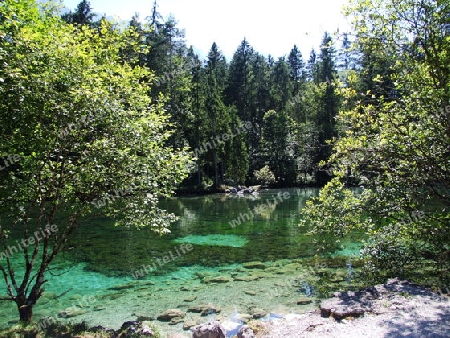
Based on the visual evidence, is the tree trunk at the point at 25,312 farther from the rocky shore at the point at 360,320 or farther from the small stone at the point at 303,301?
the small stone at the point at 303,301

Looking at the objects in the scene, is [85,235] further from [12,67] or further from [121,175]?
[12,67]

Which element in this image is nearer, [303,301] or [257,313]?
[257,313]

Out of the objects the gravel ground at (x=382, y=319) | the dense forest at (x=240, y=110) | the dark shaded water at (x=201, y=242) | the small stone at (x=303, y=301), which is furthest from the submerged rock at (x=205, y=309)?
the dense forest at (x=240, y=110)

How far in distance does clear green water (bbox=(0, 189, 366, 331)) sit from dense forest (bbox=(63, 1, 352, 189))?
22.2 meters

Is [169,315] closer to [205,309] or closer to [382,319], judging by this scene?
[205,309]

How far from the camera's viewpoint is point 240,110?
246 feet

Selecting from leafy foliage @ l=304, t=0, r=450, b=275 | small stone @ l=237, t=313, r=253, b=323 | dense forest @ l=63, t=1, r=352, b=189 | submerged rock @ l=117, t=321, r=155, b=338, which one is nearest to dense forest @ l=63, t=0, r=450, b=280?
leafy foliage @ l=304, t=0, r=450, b=275

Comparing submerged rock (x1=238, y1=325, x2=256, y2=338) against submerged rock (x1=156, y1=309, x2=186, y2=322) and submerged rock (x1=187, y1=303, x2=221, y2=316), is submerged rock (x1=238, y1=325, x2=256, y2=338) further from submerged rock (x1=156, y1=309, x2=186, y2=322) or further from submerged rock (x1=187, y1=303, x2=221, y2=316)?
submerged rock (x1=156, y1=309, x2=186, y2=322)

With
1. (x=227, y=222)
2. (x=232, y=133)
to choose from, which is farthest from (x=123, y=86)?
(x=232, y=133)

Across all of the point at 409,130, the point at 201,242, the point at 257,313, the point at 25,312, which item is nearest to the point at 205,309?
the point at 257,313

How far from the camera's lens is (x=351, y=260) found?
16188 mm

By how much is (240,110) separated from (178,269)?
201 feet

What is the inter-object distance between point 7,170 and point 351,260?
1456 cm

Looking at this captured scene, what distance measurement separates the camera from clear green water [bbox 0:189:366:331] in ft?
39.5
